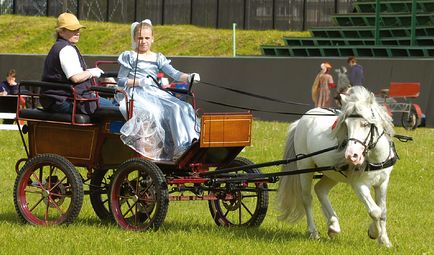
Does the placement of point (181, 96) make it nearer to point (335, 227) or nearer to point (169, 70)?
point (169, 70)

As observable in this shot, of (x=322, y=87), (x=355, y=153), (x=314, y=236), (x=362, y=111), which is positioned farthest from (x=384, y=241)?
(x=322, y=87)

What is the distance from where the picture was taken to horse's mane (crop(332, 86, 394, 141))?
31.9ft

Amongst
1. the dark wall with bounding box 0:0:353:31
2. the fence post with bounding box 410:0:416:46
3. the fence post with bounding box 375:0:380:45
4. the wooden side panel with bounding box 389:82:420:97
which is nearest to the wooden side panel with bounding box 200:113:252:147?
the wooden side panel with bounding box 389:82:420:97

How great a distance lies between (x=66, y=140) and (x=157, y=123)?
37.2 inches

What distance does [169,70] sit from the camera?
10938mm

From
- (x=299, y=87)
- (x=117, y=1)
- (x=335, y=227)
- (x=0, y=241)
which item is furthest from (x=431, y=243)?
(x=117, y=1)

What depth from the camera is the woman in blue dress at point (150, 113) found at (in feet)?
34.0

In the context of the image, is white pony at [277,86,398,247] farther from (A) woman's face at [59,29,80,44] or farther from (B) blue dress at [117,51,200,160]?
(A) woman's face at [59,29,80,44]

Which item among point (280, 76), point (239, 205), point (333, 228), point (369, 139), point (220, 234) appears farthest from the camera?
point (280, 76)

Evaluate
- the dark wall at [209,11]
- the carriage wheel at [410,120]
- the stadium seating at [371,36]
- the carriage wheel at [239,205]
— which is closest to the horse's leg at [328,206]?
the carriage wheel at [239,205]

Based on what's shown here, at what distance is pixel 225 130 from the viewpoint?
10.4 m

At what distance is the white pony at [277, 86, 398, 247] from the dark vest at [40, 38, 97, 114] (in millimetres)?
2015

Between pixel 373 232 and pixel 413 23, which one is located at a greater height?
pixel 413 23

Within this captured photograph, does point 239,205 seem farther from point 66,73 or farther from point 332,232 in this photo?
point 66,73
